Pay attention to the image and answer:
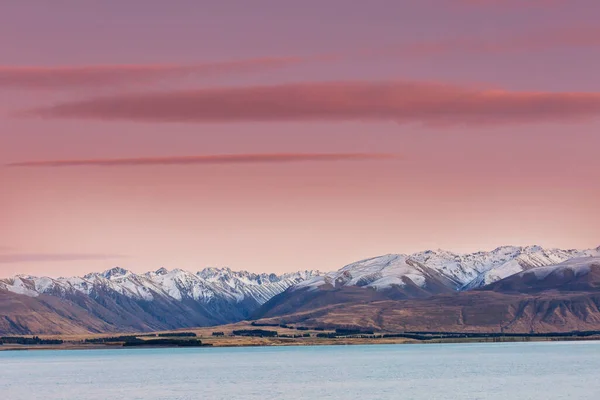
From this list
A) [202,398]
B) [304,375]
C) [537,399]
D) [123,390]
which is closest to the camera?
[537,399]

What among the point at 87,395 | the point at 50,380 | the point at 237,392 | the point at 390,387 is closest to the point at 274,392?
the point at 237,392

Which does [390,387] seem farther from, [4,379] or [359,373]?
[4,379]

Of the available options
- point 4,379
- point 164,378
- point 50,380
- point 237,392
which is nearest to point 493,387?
point 237,392

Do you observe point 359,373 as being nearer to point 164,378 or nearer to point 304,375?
point 304,375

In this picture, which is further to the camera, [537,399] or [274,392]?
[274,392]

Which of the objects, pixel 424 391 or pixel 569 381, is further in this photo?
pixel 569 381

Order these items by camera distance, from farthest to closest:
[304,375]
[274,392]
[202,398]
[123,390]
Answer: [304,375] < [123,390] < [274,392] < [202,398]

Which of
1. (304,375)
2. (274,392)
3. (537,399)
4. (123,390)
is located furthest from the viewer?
(304,375)

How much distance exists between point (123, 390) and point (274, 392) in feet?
77.1

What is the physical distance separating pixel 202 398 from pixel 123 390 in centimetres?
2327

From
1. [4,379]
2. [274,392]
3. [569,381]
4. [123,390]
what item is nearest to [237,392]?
[274,392]

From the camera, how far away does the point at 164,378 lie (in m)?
183

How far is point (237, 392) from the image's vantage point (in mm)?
142500

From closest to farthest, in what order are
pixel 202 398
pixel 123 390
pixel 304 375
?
pixel 202 398 < pixel 123 390 < pixel 304 375
